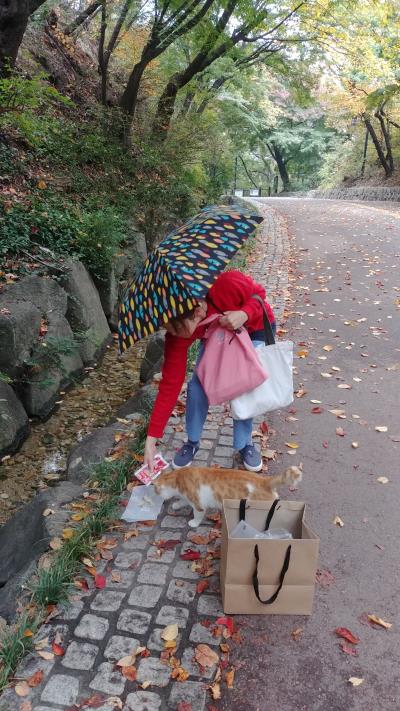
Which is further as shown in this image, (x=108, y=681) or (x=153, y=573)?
(x=153, y=573)

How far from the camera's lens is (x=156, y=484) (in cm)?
327

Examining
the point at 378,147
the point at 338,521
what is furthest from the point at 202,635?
the point at 378,147

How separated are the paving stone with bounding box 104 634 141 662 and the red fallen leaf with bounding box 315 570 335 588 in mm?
1096

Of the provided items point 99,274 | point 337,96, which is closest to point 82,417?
point 99,274

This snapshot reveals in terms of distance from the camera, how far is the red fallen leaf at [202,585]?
111 inches

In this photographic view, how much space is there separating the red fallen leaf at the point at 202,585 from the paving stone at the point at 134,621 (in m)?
0.31

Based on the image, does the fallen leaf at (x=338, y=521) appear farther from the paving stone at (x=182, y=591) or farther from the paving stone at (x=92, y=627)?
the paving stone at (x=92, y=627)

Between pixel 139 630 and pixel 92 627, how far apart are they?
0.80ft

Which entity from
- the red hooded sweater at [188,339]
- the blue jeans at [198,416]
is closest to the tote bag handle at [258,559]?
the red hooded sweater at [188,339]

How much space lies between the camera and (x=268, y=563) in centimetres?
241

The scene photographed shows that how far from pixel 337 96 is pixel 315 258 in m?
16.2

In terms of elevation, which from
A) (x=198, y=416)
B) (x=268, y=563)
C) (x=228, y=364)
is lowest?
(x=268, y=563)

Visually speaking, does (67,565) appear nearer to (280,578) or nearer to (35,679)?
(35,679)

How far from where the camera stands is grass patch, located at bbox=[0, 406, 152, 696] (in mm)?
2447
